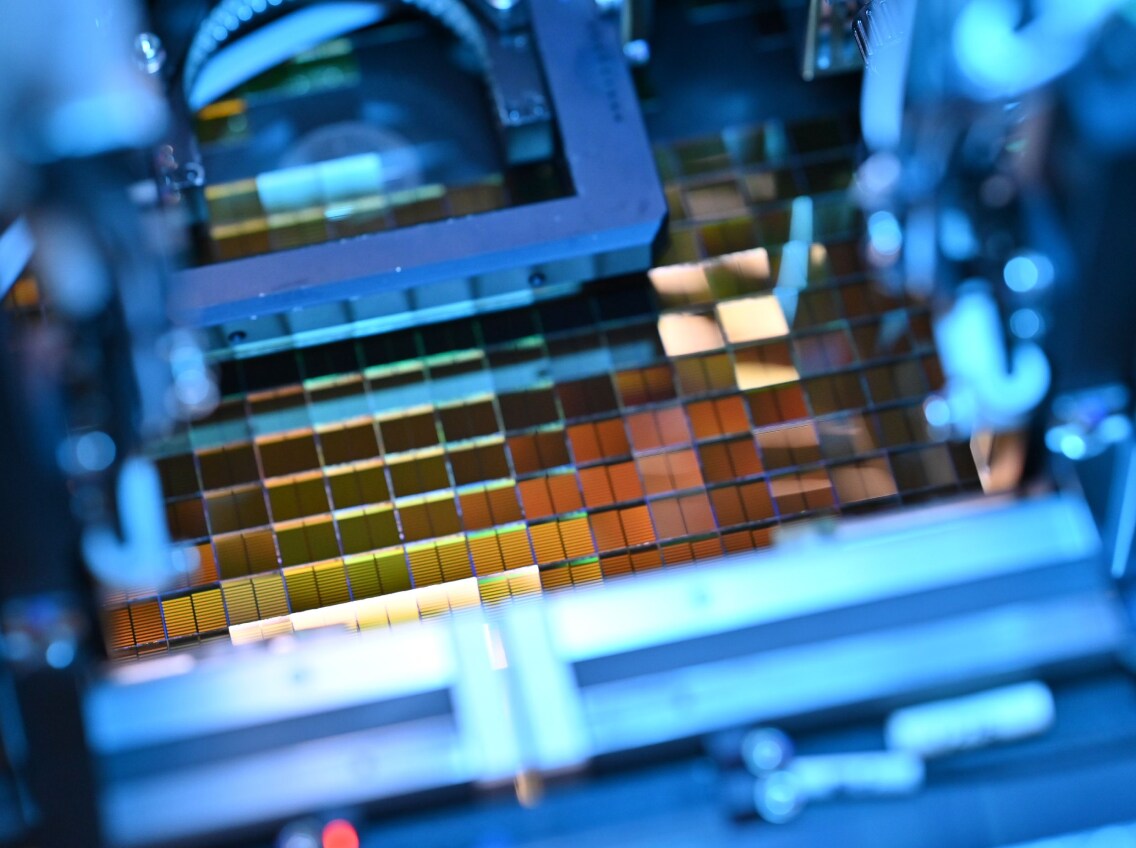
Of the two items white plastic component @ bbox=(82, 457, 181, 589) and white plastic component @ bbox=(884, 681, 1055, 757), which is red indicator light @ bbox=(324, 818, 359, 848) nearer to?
white plastic component @ bbox=(82, 457, 181, 589)

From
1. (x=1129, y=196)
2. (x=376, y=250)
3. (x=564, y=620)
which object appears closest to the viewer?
(x=1129, y=196)

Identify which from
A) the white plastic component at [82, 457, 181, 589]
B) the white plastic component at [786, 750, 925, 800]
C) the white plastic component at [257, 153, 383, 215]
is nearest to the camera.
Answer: the white plastic component at [786, 750, 925, 800]

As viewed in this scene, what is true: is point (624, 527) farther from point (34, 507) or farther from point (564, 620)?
point (34, 507)

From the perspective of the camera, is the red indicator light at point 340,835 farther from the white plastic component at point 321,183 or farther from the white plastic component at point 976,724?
the white plastic component at point 321,183

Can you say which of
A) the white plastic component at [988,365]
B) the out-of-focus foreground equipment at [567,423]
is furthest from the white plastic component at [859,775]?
the white plastic component at [988,365]

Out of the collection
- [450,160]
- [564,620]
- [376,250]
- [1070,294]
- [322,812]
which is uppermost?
[450,160]

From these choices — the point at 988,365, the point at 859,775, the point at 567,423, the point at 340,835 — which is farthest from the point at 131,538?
the point at 988,365

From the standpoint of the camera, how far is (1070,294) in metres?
1.14

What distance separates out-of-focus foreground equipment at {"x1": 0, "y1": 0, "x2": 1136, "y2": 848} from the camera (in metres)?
1.08

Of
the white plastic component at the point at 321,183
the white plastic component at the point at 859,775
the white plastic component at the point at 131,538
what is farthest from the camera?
the white plastic component at the point at 321,183

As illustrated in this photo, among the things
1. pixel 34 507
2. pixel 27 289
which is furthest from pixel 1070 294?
pixel 27 289

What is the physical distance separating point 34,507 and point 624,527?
61cm

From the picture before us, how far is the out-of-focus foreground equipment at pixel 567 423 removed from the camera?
108cm

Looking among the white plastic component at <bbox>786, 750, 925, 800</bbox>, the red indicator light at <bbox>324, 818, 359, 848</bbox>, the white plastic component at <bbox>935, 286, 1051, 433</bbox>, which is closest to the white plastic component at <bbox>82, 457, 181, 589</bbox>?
the red indicator light at <bbox>324, 818, 359, 848</bbox>
